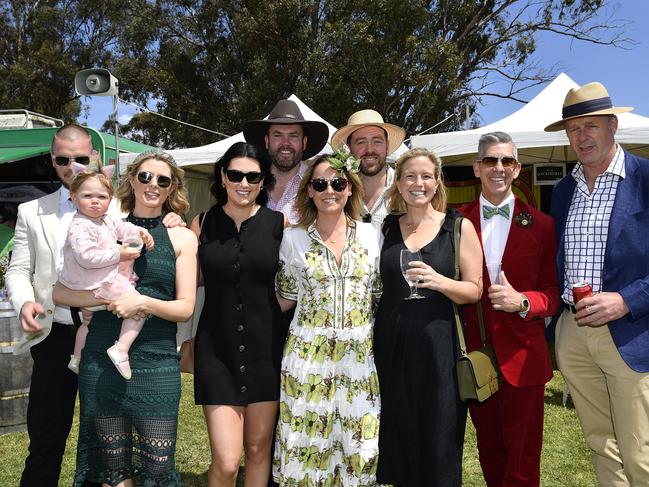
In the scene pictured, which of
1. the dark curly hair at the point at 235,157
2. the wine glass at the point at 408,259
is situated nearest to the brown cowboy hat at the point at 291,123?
the dark curly hair at the point at 235,157

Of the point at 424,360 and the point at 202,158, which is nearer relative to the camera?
the point at 424,360

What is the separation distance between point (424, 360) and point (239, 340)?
99 cm

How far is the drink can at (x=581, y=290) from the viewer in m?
2.93

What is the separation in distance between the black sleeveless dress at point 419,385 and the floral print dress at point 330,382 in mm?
84

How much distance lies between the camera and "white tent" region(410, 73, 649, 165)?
8.16 m

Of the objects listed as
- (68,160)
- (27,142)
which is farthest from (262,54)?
(68,160)

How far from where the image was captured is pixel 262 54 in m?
21.8

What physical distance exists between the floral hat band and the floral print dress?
0.46 meters

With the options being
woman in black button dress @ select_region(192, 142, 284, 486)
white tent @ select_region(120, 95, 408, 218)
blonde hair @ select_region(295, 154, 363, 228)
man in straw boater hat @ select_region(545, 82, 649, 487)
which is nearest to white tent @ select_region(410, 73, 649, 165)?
white tent @ select_region(120, 95, 408, 218)

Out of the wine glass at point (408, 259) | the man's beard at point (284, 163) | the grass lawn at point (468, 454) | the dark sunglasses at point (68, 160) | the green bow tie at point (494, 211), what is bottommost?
the grass lawn at point (468, 454)

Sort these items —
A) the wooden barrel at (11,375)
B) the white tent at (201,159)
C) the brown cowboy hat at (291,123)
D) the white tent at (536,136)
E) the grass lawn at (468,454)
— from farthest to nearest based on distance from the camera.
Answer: the white tent at (201,159) → the white tent at (536,136) → the wooden barrel at (11,375) → the grass lawn at (468,454) → the brown cowboy hat at (291,123)

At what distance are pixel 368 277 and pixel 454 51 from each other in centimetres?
1961

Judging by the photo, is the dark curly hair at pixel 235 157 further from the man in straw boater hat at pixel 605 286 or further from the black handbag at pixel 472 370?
the man in straw boater hat at pixel 605 286

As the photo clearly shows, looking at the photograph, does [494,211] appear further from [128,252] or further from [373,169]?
[128,252]
